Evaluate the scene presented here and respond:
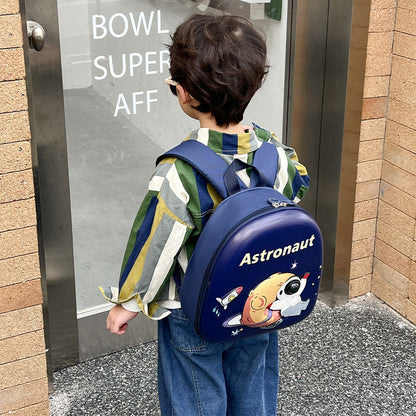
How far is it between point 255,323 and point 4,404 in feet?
4.04

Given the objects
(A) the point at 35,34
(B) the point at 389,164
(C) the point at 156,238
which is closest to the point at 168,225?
(C) the point at 156,238

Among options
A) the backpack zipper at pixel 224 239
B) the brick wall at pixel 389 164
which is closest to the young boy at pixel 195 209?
the backpack zipper at pixel 224 239

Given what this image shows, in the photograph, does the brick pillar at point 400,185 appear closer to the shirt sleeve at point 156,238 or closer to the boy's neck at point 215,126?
the boy's neck at point 215,126

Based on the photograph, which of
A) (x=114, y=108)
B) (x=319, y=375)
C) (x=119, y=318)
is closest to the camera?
(x=119, y=318)

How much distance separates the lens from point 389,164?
11.0 ft

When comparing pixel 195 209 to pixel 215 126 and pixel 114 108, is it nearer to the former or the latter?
pixel 215 126

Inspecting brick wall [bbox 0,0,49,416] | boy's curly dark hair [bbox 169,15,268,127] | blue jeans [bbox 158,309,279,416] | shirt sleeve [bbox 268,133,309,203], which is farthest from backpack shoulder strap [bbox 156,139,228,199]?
brick wall [bbox 0,0,49,416]

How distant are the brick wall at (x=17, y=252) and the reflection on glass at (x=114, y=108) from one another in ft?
1.22

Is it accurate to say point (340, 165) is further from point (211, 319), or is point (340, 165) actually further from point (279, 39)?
point (211, 319)

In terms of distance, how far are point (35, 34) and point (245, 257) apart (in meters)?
1.19

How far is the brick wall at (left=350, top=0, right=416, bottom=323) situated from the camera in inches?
124

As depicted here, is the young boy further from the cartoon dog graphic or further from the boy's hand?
the cartoon dog graphic

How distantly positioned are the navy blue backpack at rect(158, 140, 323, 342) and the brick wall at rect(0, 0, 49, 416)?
71 centimetres

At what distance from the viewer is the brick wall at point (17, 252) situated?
2322 millimetres
